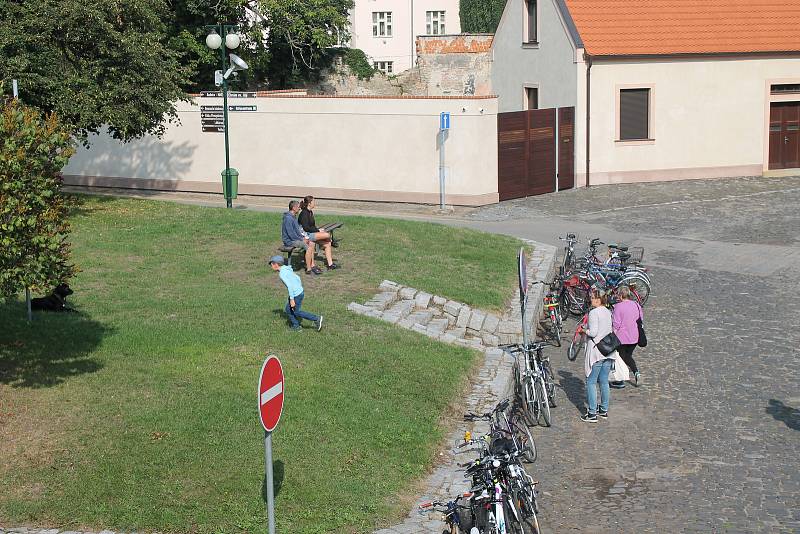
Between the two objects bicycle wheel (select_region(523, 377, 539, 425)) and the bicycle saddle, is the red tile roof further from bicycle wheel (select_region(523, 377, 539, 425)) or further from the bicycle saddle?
the bicycle saddle

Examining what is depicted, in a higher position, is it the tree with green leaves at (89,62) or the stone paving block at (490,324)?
the tree with green leaves at (89,62)

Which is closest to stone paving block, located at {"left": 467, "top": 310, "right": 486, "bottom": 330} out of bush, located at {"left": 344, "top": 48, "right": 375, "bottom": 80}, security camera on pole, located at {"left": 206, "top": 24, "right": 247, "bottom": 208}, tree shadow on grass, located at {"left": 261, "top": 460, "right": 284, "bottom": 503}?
tree shadow on grass, located at {"left": 261, "top": 460, "right": 284, "bottom": 503}

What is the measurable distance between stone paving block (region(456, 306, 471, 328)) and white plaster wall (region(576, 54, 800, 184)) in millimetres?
16130

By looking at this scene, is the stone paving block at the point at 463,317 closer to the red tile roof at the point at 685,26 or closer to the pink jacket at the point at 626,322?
the pink jacket at the point at 626,322

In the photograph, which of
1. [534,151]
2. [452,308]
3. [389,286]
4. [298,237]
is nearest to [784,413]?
[452,308]

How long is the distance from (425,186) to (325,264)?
10.9m

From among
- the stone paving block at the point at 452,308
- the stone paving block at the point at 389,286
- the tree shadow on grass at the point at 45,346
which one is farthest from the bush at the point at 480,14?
the tree shadow on grass at the point at 45,346

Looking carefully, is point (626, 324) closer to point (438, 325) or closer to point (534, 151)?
point (438, 325)

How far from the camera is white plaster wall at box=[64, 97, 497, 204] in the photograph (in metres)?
29.8

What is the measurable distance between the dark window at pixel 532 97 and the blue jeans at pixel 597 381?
77.0 feet

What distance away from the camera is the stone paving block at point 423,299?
18.1 m

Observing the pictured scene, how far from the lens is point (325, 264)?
19938mm

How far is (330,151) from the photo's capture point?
103ft

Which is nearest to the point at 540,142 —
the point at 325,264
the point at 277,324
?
the point at 325,264
